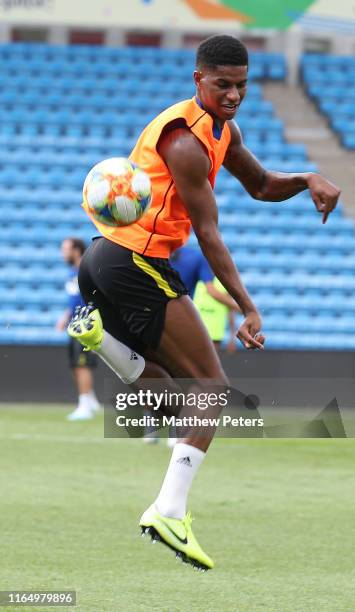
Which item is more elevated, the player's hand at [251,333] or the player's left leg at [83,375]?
the player's hand at [251,333]

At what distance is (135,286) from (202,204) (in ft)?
1.58

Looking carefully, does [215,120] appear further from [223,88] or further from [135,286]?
[135,286]

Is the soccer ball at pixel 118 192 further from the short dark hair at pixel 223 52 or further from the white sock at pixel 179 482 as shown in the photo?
the white sock at pixel 179 482

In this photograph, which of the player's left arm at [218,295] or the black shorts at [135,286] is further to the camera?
the player's left arm at [218,295]

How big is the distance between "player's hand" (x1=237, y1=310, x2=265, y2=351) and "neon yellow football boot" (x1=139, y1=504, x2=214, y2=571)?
786mm

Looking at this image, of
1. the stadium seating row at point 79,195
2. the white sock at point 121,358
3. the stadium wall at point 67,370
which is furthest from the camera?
the stadium seating row at point 79,195

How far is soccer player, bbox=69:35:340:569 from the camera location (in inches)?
194

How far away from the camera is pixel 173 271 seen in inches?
205

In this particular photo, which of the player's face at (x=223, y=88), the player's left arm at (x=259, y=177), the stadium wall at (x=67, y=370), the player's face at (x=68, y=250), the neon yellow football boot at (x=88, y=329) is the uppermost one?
the player's face at (x=223, y=88)

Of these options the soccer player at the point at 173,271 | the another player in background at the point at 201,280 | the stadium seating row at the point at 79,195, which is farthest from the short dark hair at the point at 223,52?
the stadium seating row at the point at 79,195

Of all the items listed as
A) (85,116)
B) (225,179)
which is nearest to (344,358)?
(225,179)

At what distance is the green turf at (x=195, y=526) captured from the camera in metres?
5.37

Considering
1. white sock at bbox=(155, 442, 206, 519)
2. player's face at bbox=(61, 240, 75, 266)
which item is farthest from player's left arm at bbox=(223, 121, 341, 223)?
player's face at bbox=(61, 240, 75, 266)

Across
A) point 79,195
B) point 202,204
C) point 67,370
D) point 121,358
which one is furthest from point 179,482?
point 79,195
